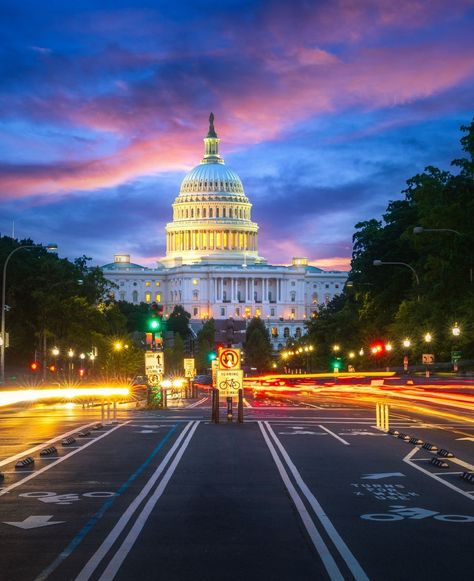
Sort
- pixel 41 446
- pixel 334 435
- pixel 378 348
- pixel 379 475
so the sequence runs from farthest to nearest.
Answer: pixel 378 348, pixel 334 435, pixel 41 446, pixel 379 475

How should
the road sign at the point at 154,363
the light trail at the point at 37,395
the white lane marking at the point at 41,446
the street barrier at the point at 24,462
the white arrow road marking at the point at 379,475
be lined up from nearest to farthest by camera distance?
the white arrow road marking at the point at 379,475
the street barrier at the point at 24,462
the white lane marking at the point at 41,446
the road sign at the point at 154,363
the light trail at the point at 37,395

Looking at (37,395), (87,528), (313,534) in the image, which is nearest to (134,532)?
(87,528)

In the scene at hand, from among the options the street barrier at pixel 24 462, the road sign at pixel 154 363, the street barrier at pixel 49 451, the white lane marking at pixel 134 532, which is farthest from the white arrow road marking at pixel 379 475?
the road sign at pixel 154 363

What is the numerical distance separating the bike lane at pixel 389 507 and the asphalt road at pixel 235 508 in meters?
0.02

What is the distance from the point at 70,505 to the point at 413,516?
4723 millimetres

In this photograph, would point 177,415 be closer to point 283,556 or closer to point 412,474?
point 412,474

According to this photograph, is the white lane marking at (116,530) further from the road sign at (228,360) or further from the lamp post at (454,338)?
the lamp post at (454,338)

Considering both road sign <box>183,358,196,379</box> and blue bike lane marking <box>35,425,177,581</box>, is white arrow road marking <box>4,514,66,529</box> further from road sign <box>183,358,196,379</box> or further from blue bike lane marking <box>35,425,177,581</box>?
road sign <box>183,358,196,379</box>

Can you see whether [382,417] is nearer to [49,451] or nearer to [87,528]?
[49,451]

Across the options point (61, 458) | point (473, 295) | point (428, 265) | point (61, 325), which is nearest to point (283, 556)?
point (61, 458)

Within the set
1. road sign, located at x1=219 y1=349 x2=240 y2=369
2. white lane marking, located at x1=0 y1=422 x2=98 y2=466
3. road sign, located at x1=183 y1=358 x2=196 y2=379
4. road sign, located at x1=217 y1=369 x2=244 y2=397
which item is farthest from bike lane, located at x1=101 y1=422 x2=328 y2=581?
road sign, located at x1=183 y1=358 x2=196 y2=379

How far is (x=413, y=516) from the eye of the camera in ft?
55.2

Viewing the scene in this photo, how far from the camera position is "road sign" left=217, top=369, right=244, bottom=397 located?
125ft

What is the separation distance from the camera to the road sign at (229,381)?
38031 millimetres
